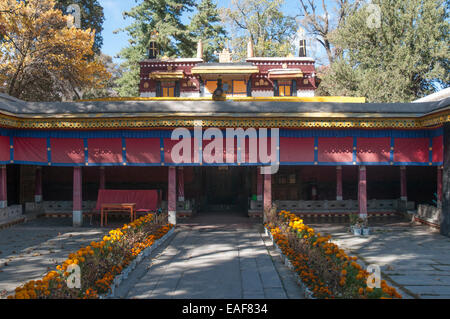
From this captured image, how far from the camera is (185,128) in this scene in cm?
1389

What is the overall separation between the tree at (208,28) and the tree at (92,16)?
944cm

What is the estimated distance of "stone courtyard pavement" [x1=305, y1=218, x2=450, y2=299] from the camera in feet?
25.1

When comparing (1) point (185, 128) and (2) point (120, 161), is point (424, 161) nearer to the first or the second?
(1) point (185, 128)

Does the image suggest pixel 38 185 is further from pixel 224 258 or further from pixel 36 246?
pixel 224 258

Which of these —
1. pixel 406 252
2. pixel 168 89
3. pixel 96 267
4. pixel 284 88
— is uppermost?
pixel 168 89

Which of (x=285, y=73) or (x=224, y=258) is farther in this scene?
(x=285, y=73)

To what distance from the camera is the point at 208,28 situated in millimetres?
38750

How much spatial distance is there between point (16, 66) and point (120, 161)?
17.3 meters

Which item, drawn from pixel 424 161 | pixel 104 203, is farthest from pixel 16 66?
pixel 424 161

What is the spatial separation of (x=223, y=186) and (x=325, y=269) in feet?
54.0

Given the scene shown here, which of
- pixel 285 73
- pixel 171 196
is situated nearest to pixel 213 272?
pixel 171 196

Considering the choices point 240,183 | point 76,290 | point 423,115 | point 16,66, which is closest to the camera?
point 76,290

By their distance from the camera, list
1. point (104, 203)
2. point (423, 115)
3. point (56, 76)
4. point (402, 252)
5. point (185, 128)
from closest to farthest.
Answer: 1. point (402, 252)
2. point (423, 115)
3. point (185, 128)
4. point (104, 203)
5. point (56, 76)

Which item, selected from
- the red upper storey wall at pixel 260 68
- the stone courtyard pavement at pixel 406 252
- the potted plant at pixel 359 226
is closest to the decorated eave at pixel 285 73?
the red upper storey wall at pixel 260 68
